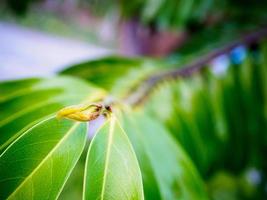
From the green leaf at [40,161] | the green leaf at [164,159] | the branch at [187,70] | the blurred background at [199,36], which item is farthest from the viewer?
the blurred background at [199,36]

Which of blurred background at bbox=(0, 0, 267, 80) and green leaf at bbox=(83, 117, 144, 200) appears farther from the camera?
blurred background at bbox=(0, 0, 267, 80)

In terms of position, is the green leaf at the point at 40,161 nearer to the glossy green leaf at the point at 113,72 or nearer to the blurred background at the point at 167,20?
the glossy green leaf at the point at 113,72

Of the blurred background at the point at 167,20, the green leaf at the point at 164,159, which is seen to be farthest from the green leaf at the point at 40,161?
the blurred background at the point at 167,20

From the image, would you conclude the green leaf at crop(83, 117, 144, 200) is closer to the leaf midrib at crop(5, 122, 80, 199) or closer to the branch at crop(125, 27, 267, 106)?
the leaf midrib at crop(5, 122, 80, 199)

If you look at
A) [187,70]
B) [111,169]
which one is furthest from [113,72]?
[111,169]

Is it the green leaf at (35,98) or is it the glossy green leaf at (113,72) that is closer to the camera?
the green leaf at (35,98)

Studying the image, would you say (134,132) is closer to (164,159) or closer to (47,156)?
(164,159)

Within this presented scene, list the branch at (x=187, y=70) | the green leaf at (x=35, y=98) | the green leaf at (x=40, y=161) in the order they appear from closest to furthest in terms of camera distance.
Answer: the green leaf at (x=40, y=161), the green leaf at (x=35, y=98), the branch at (x=187, y=70)

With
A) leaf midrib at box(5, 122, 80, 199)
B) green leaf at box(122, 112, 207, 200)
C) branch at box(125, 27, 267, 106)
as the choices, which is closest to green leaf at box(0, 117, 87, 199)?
leaf midrib at box(5, 122, 80, 199)

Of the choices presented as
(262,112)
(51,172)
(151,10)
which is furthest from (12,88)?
(262,112)
